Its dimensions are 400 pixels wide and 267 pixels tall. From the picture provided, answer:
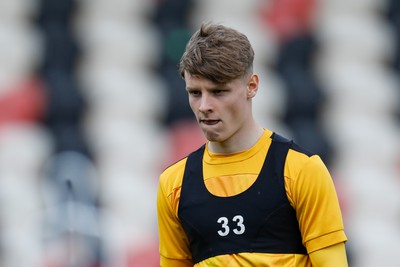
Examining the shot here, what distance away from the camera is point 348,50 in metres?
8.56

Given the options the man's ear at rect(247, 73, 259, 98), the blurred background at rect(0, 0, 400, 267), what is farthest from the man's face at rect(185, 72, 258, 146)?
the blurred background at rect(0, 0, 400, 267)

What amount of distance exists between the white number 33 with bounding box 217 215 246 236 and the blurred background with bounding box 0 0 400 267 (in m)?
3.15

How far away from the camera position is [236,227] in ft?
9.87

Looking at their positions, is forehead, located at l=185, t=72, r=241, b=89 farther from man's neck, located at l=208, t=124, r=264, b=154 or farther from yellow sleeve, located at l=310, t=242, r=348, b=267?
yellow sleeve, located at l=310, t=242, r=348, b=267

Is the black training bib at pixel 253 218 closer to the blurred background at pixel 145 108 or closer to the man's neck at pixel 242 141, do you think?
the man's neck at pixel 242 141

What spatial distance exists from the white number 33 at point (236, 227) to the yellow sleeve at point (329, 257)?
0.67ft

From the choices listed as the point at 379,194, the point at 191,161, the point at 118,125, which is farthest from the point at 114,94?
the point at 191,161

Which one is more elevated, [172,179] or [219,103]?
[219,103]

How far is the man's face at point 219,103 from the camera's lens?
9.75ft

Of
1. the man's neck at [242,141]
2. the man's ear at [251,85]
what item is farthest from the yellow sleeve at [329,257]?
the man's ear at [251,85]

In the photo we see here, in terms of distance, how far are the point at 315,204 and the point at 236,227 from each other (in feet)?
0.76

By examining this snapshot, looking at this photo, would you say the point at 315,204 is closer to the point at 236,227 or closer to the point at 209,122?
the point at 236,227

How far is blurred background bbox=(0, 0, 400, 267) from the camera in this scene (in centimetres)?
662

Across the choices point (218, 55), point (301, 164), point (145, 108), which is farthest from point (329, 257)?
point (145, 108)
